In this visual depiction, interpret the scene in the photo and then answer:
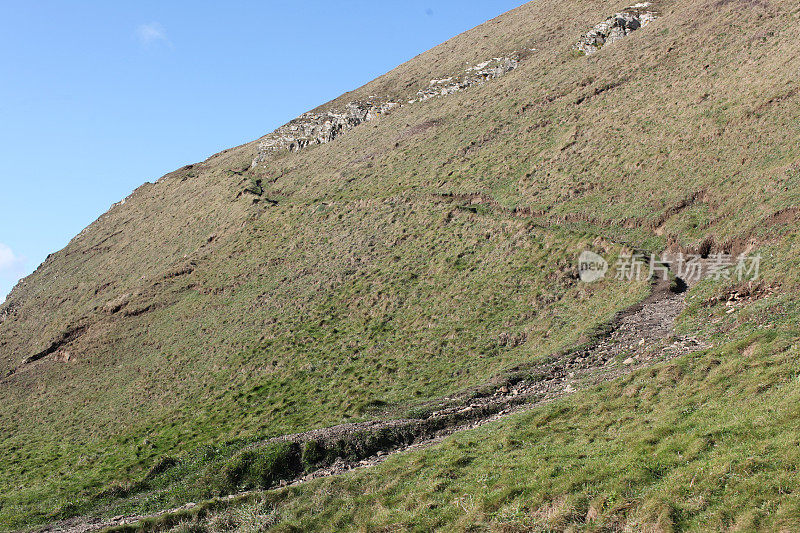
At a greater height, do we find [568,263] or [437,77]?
[437,77]

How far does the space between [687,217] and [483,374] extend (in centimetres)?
1900

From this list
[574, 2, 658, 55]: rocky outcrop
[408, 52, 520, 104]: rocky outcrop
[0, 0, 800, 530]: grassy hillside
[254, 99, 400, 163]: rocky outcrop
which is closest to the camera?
[0, 0, 800, 530]: grassy hillside

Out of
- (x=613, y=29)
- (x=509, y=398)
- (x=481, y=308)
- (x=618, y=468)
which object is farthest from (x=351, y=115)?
(x=618, y=468)

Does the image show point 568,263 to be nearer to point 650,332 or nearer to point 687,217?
point 687,217

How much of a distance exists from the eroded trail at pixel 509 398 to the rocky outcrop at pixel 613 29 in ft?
203

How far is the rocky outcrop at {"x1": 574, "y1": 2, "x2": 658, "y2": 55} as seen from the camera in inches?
3105

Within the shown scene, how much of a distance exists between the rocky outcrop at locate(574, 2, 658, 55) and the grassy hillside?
3248mm

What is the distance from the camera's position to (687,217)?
125 feet

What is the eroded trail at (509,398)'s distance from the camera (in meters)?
23.8

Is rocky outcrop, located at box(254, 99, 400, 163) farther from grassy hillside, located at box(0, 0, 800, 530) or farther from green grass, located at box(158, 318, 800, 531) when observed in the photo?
green grass, located at box(158, 318, 800, 531)

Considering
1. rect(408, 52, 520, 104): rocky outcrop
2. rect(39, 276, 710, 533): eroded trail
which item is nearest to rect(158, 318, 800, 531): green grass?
rect(39, 276, 710, 533): eroded trail

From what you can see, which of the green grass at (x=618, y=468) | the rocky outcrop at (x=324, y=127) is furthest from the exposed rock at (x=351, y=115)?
the green grass at (x=618, y=468)

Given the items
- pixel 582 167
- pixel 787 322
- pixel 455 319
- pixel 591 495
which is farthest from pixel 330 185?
pixel 591 495

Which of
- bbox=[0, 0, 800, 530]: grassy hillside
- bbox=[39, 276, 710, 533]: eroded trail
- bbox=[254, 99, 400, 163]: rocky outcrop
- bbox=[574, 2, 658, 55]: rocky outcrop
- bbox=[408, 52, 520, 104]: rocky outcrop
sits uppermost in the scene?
bbox=[254, 99, 400, 163]: rocky outcrop
